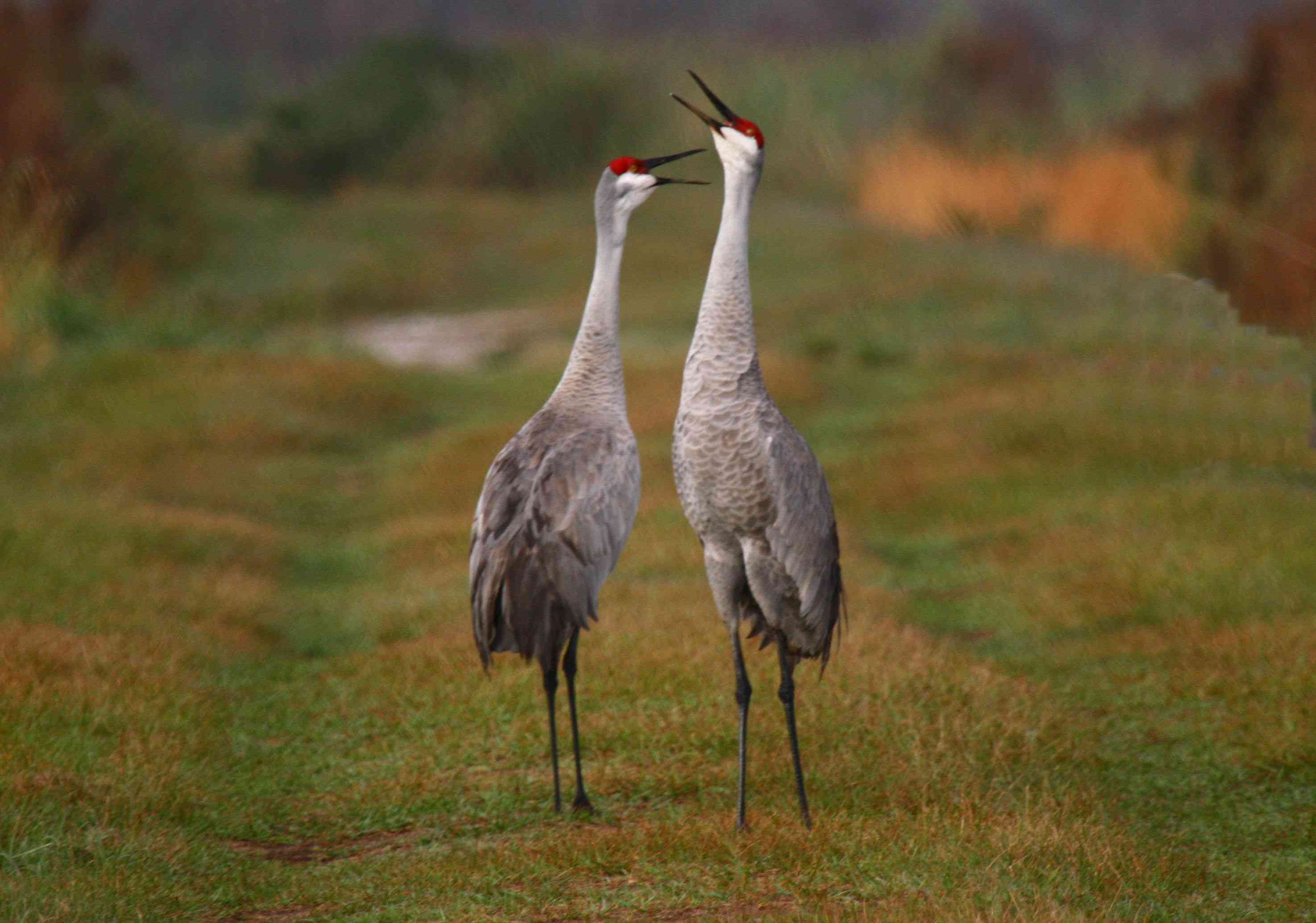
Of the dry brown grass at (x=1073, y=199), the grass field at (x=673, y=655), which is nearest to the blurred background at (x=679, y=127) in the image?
the dry brown grass at (x=1073, y=199)

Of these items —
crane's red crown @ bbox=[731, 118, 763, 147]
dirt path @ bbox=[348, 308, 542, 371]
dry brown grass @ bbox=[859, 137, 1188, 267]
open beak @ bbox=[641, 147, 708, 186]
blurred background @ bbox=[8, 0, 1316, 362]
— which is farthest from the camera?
dirt path @ bbox=[348, 308, 542, 371]

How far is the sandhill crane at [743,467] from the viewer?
18.2 feet

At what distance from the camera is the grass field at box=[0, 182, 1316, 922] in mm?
5629

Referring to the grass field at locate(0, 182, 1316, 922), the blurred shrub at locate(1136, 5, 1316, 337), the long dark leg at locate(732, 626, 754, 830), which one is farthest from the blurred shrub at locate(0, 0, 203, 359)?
the long dark leg at locate(732, 626, 754, 830)

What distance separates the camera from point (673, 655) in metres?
8.06

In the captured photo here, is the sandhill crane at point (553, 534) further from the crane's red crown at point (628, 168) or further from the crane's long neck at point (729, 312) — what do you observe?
the crane's long neck at point (729, 312)

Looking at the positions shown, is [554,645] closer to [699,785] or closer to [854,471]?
[699,785]

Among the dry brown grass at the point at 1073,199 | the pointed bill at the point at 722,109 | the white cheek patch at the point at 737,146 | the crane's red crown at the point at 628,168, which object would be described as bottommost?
the white cheek patch at the point at 737,146

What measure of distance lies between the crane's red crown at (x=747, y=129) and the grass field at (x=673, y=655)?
7.91ft

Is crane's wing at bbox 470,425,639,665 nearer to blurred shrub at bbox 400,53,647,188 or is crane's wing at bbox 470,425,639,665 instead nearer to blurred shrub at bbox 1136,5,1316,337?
blurred shrub at bbox 1136,5,1316,337

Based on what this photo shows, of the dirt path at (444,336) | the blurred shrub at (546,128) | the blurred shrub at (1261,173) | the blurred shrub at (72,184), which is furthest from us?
the blurred shrub at (546,128)

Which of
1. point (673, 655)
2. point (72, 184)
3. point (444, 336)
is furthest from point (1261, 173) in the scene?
point (72, 184)

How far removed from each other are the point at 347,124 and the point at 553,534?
31.8 metres

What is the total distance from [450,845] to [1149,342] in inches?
476
